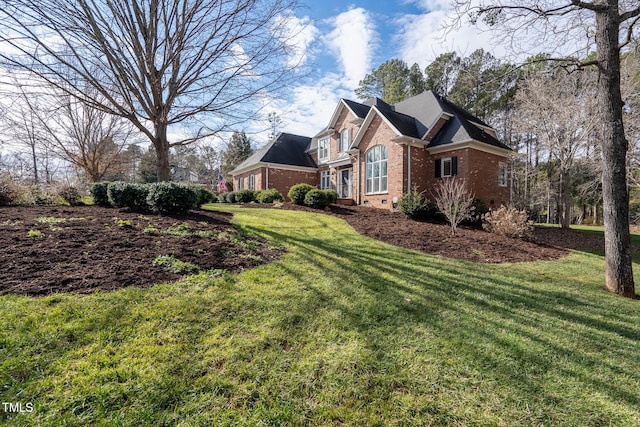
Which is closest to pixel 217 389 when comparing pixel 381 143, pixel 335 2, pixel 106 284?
pixel 106 284

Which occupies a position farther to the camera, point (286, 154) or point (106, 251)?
point (286, 154)

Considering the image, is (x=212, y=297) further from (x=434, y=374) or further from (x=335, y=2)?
(x=335, y=2)

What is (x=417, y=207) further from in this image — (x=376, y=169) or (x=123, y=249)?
(x=123, y=249)

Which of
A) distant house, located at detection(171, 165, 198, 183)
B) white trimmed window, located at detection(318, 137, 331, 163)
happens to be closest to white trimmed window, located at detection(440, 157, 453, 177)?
white trimmed window, located at detection(318, 137, 331, 163)

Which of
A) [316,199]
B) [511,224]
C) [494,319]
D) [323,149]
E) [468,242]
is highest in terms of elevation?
[323,149]

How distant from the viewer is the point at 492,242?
852cm

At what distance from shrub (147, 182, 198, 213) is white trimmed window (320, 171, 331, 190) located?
14.5 metres

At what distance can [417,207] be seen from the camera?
11.7 m

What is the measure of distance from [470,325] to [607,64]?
5.98 m

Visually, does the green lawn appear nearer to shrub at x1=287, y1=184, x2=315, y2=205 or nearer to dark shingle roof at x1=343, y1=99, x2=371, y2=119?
shrub at x1=287, y1=184, x2=315, y2=205

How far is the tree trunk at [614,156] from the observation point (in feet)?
16.6

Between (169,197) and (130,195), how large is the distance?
4.20 ft

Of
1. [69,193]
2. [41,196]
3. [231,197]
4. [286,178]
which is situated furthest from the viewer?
[286,178]

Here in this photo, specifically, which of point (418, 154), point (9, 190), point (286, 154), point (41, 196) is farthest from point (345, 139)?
point (9, 190)
